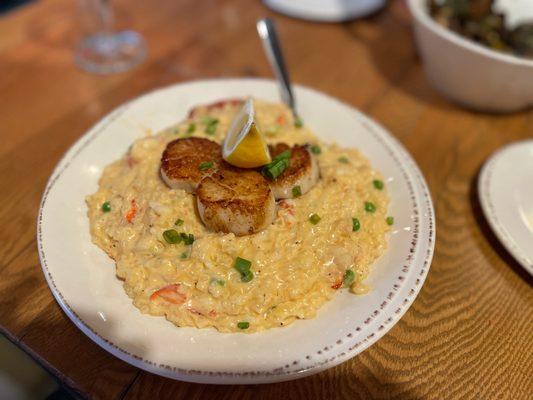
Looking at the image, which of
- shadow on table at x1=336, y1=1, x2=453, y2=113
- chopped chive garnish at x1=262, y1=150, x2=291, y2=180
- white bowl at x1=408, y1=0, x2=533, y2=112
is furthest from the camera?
shadow on table at x1=336, y1=1, x2=453, y2=113

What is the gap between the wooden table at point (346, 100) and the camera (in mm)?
1768

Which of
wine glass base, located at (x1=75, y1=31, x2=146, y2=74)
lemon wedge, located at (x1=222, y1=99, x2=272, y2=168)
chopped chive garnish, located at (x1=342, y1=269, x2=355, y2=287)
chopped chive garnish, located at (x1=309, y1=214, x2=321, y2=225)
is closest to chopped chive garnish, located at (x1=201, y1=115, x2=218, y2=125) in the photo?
lemon wedge, located at (x1=222, y1=99, x2=272, y2=168)

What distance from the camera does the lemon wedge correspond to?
1949 millimetres

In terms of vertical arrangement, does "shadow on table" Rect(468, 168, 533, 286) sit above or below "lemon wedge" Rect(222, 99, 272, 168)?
below

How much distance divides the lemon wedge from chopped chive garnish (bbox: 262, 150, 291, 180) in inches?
1.2

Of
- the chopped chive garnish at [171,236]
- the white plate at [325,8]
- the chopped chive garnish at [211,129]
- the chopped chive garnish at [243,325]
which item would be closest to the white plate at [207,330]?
the chopped chive garnish at [243,325]

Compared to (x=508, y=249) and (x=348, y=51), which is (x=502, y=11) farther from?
(x=508, y=249)

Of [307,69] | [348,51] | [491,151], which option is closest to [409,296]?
[491,151]

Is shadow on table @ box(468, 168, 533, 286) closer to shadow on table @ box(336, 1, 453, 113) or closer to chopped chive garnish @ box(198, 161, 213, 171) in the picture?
shadow on table @ box(336, 1, 453, 113)

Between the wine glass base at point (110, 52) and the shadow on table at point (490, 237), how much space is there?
2.65m

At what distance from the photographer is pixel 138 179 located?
85.9 inches

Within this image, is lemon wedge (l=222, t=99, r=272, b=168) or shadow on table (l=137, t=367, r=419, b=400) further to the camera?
lemon wedge (l=222, t=99, r=272, b=168)

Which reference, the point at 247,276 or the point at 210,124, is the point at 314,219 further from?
the point at 210,124

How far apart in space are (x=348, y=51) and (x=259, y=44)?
0.77 m
